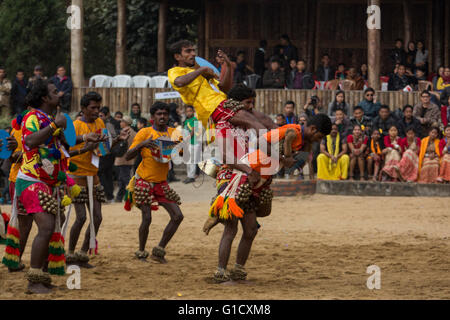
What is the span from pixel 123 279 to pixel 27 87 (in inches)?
455

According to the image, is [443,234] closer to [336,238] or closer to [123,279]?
[336,238]

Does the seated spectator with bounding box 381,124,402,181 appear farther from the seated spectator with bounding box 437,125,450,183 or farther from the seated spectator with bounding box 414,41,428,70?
the seated spectator with bounding box 414,41,428,70

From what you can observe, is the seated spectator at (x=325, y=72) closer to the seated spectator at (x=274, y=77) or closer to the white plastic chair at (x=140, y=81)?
the seated spectator at (x=274, y=77)

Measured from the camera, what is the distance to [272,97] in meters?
18.8

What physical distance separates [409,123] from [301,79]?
3.85 m

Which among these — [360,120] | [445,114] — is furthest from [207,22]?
[445,114]

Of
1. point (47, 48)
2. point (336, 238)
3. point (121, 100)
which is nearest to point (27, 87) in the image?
point (121, 100)

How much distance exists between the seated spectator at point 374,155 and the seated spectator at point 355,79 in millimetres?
3670

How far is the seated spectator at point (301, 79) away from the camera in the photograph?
19.2 metres

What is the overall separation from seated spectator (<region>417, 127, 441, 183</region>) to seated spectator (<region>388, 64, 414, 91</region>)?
3.68m

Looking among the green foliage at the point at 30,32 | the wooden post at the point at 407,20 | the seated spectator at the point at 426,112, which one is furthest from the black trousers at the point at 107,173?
the green foliage at the point at 30,32

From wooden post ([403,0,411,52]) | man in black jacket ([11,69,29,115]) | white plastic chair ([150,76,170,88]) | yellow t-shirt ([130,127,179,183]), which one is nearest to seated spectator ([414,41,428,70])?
wooden post ([403,0,411,52])

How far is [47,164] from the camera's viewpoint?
24.8 feet

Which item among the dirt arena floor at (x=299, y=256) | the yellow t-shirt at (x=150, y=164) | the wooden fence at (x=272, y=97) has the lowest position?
the dirt arena floor at (x=299, y=256)
